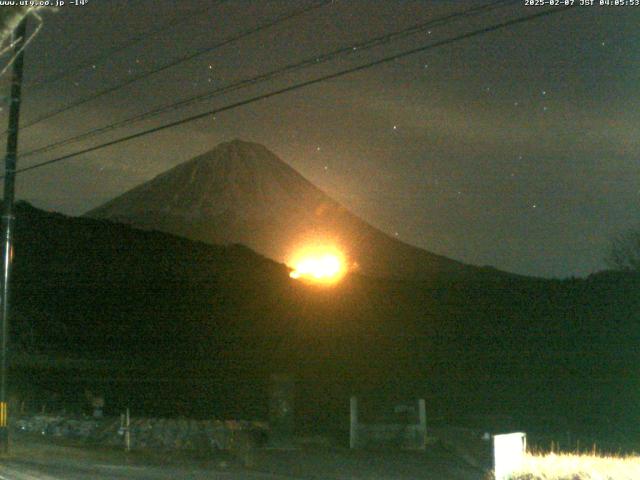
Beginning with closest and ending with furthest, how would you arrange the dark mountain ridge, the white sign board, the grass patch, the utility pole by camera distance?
the grass patch → the white sign board → the utility pole → the dark mountain ridge

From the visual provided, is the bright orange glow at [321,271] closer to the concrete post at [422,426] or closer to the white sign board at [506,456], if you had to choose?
the concrete post at [422,426]

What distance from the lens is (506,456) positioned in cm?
1301

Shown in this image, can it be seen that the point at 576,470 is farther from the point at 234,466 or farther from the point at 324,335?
the point at 324,335

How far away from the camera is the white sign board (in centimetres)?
1259

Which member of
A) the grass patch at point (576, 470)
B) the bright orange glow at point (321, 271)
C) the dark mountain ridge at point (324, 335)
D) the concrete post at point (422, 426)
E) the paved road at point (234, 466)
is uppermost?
the bright orange glow at point (321, 271)

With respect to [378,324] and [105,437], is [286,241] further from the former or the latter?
[105,437]

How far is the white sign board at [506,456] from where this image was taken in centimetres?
1259

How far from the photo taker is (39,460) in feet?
55.0

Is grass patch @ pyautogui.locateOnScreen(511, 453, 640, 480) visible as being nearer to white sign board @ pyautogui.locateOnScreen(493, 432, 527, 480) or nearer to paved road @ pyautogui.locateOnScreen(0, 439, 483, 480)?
white sign board @ pyautogui.locateOnScreen(493, 432, 527, 480)

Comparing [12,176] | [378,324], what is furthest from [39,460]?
[378,324]

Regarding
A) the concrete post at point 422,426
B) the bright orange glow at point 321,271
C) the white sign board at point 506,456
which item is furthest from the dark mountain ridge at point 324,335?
the white sign board at point 506,456

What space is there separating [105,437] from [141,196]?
128 m

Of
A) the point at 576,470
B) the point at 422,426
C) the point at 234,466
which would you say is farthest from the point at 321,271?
the point at 576,470

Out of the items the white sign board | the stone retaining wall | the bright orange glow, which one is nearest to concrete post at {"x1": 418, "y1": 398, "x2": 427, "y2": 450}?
the stone retaining wall
